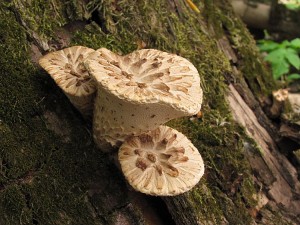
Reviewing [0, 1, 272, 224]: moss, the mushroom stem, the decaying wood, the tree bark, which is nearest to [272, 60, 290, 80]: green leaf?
the tree bark

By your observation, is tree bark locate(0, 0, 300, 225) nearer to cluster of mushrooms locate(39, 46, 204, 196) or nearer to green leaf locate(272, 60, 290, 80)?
cluster of mushrooms locate(39, 46, 204, 196)

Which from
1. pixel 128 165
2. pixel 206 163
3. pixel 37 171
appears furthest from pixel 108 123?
pixel 206 163

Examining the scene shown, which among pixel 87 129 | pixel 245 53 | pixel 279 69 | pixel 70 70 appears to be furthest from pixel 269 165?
pixel 279 69

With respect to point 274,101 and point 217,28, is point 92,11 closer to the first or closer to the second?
point 217,28

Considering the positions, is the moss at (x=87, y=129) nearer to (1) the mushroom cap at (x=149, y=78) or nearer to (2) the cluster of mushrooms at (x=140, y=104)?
(2) the cluster of mushrooms at (x=140, y=104)

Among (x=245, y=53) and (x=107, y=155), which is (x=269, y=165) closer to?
(x=245, y=53)

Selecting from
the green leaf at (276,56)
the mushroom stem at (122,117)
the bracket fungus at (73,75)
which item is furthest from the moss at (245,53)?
the bracket fungus at (73,75)
